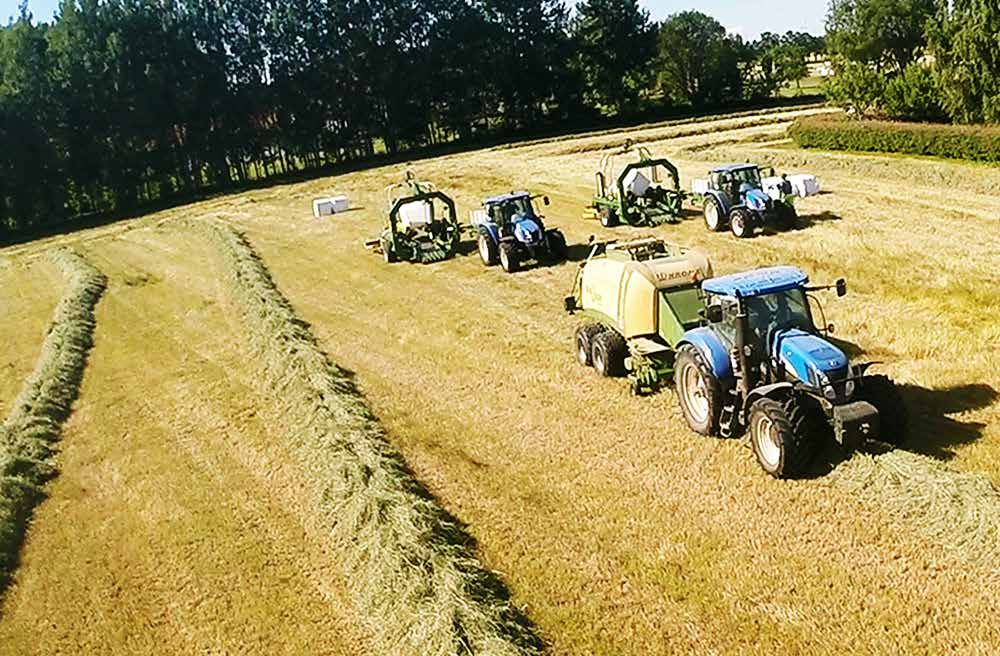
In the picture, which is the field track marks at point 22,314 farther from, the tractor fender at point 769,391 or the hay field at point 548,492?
the tractor fender at point 769,391

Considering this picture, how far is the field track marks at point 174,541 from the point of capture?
739cm

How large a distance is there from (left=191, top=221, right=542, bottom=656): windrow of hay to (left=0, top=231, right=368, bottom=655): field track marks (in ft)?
0.91

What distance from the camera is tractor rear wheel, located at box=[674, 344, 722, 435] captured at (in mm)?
9203

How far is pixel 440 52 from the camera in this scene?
192 ft

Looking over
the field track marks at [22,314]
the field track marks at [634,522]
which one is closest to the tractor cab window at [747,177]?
the field track marks at [634,522]

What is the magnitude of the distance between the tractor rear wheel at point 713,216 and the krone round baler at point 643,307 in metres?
8.59

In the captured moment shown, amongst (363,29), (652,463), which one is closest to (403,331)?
(652,463)

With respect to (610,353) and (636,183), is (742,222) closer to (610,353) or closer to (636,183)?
(636,183)

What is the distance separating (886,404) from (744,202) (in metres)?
12.7

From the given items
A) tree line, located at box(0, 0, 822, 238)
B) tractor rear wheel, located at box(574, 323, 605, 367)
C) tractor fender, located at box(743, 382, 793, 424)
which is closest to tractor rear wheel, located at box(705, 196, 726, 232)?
tractor rear wheel, located at box(574, 323, 605, 367)

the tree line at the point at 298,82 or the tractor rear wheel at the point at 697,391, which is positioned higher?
the tree line at the point at 298,82

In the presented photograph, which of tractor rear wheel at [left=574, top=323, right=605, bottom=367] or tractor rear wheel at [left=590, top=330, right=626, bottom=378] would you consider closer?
tractor rear wheel at [left=590, top=330, right=626, bottom=378]

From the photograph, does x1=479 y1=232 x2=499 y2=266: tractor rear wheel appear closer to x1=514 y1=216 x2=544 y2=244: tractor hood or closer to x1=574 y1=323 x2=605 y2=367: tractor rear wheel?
x1=514 y1=216 x2=544 y2=244: tractor hood

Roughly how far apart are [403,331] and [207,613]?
27.7 feet
